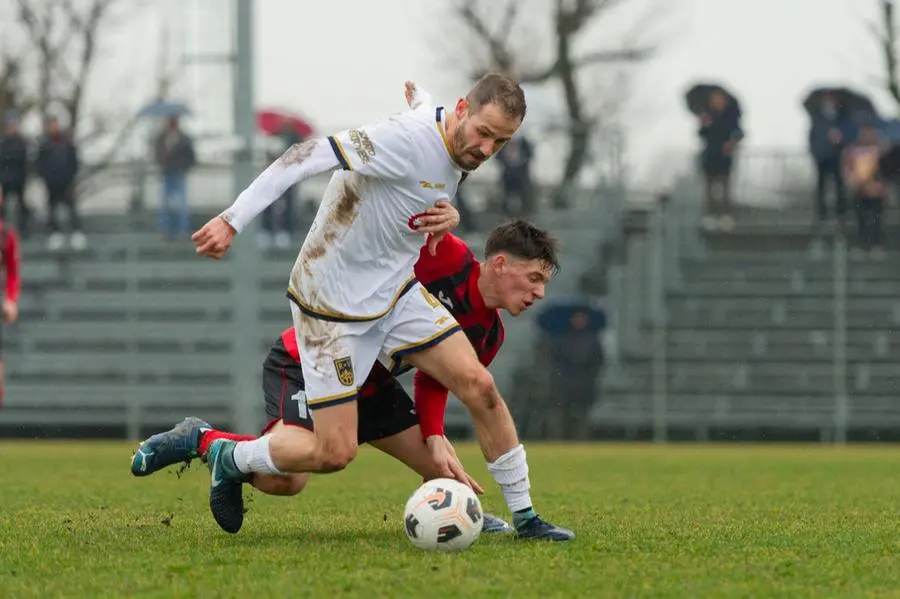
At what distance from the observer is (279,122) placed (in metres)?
24.6

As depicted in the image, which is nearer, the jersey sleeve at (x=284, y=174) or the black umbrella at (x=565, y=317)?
the jersey sleeve at (x=284, y=174)

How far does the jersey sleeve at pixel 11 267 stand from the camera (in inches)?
582

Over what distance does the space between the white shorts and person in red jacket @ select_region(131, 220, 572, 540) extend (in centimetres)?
11

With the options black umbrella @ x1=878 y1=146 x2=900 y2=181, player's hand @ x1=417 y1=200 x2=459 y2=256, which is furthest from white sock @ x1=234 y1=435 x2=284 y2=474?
black umbrella @ x1=878 y1=146 x2=900 y2=181

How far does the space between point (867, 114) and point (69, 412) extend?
10.6m

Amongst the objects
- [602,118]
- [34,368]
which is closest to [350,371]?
[34,368]

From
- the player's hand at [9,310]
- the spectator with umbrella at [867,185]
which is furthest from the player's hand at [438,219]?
the spectator with umbrella at [867,185]

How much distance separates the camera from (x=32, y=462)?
48.4 ft

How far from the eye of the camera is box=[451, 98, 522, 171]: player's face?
6.85 meters

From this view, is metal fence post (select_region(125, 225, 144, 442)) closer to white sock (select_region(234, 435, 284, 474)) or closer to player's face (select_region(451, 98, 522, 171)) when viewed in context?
white sock (select_region(234, 435, 284, 474))

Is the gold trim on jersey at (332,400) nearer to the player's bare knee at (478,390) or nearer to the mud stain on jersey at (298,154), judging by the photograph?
the player's bare knee at (478,390)

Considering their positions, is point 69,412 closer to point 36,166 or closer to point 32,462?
point 36,166

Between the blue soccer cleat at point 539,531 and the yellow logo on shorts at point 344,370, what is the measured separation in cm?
94

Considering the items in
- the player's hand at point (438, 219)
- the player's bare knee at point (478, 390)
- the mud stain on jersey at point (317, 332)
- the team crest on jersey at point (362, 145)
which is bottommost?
the player's bare knee at point (478, 390)
